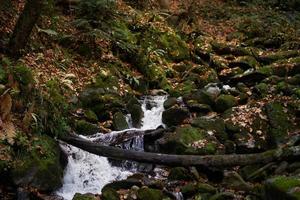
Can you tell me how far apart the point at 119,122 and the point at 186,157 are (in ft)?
7.82

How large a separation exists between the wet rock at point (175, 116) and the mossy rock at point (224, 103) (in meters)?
0.95

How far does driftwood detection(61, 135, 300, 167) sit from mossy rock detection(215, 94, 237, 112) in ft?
9.80

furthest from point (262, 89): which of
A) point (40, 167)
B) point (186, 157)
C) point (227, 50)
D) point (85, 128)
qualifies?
point (40, 167)

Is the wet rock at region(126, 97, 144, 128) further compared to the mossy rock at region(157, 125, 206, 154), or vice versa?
the wet rock at region(126, 97, 144, 128)

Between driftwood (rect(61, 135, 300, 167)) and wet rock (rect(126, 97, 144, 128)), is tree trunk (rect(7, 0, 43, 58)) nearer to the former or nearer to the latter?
driftwood (rect(61, 135, 300, 167))

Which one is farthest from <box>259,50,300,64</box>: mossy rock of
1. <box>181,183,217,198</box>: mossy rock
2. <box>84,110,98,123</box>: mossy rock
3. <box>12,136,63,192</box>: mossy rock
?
<box>12,136,63,192</box>: mossy rock

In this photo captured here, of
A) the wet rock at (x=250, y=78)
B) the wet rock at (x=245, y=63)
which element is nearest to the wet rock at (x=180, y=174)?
the wet rock at (x=250, y=78)

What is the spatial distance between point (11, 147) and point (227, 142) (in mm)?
5030

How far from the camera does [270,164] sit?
9.31m

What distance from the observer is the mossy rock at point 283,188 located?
275 inches

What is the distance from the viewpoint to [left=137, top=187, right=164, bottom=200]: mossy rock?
841 cm

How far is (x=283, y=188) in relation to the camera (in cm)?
726

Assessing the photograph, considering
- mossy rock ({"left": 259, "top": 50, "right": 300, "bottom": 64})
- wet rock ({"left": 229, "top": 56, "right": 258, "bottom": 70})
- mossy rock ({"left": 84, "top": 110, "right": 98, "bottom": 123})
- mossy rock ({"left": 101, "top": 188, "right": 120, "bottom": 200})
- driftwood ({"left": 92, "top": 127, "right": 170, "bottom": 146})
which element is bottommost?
mossy rock ({"left": 101, "top": 188, "right": 120, "bottom": 200})

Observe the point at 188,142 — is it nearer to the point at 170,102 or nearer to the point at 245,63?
the point at 170,102
